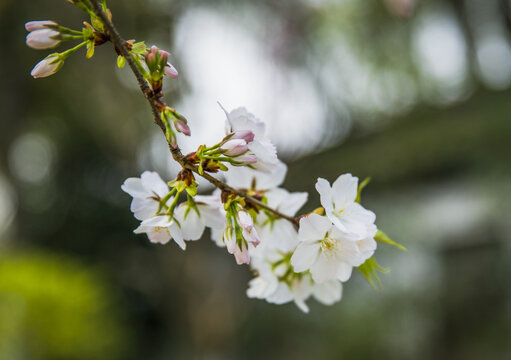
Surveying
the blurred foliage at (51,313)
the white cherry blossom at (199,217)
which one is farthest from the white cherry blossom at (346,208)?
the blurred foliage at (51,313)

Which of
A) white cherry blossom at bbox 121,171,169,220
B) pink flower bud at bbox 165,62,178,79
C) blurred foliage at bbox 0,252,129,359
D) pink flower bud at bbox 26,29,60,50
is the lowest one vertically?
blurred foliage at bbox 0,252,129,359

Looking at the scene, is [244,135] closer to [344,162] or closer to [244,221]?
[244,221]

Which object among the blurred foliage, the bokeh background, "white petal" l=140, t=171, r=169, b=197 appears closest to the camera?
"white petal" l=140, t=171, r=169, b=197

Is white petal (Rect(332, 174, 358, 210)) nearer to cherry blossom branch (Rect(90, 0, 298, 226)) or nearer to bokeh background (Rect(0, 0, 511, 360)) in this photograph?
cherry blossom branch (Rect(90, 0, 298, 226))

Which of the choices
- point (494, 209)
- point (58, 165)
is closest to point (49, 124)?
point (58, 165)

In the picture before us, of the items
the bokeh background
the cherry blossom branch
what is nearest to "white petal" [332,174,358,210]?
the cherry blossom branch

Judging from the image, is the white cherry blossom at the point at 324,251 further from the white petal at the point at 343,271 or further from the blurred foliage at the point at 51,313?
the blurred foliage at the point at 51,313

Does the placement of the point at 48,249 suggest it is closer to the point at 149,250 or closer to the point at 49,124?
the point at 149,250
